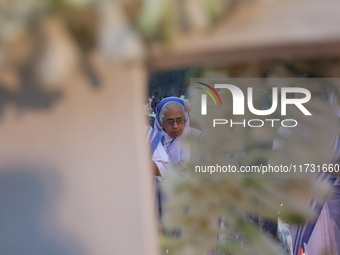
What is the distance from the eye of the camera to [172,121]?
1.27 meters

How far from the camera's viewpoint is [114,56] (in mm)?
182

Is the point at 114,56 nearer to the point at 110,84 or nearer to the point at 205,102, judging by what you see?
the point at 110,84

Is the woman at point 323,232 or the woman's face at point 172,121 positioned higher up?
the woman's face at point 172,121

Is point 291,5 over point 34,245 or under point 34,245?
over

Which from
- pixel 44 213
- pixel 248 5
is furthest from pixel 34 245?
pixel 248 5

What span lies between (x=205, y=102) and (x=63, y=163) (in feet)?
0.68

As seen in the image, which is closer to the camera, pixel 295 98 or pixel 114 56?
pixel 114 56

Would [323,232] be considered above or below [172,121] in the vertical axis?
below

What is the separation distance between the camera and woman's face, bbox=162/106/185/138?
1.23m

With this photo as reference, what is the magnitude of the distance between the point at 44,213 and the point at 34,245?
0.02 m

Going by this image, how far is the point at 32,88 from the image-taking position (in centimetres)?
21

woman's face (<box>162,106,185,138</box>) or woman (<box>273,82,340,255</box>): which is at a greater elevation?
woman's face (<box>162,106,185,138</box>)

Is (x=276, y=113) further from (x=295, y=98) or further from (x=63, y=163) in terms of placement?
(x=63, y=163)

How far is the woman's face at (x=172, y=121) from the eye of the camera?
123 centimetres
